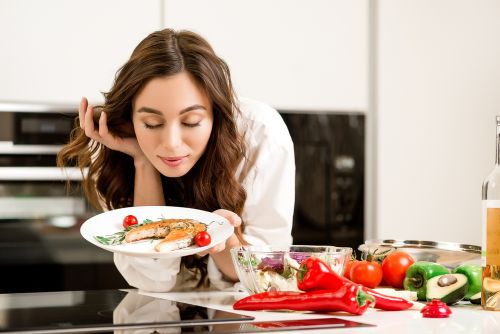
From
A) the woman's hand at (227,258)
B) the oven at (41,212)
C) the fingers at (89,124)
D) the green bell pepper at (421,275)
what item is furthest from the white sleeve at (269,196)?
the oven at (41,212)

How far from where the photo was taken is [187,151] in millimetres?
1849

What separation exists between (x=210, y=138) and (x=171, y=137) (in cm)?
21

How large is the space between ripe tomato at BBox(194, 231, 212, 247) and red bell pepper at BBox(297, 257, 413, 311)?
215 millimetres

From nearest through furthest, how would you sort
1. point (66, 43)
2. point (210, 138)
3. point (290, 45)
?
point (210, 138) → point (66, 43) → point (290, 45)

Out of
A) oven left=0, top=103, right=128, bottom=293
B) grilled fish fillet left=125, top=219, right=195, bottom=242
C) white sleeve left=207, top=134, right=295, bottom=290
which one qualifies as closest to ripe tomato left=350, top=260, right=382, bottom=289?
Answer: grilled fish fillet left=125, top=219, right=195, bottom=242

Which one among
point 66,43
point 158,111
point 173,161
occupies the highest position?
point 66,43

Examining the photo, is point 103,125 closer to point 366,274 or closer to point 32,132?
point 366,274

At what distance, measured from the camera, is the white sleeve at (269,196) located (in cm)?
205

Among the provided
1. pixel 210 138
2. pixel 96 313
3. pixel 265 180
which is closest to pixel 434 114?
pixel 265 180

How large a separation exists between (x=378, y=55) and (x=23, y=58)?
55.8 inches

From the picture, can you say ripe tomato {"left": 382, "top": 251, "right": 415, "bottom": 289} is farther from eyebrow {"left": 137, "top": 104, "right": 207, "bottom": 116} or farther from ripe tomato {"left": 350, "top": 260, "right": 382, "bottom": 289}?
eyebrow {"left": 137, "top": 104, "right": 207, "bottom": 116}

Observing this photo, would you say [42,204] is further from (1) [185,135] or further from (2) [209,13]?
(1) [185,135]

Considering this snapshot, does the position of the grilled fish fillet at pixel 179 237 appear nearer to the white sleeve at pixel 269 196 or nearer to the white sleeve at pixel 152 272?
the white sleeve at pixel 152 272

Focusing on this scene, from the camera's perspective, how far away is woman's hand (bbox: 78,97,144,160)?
2029 millimetres
